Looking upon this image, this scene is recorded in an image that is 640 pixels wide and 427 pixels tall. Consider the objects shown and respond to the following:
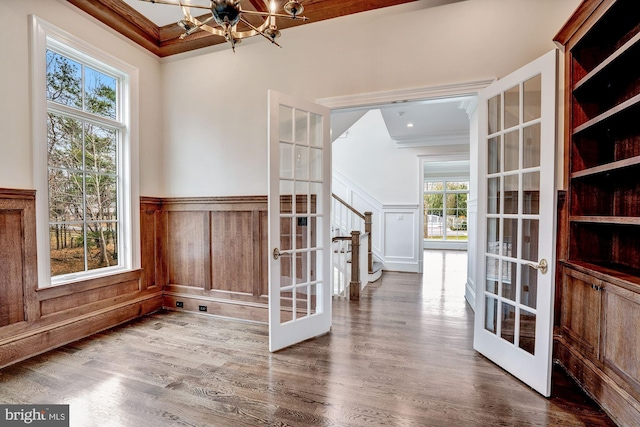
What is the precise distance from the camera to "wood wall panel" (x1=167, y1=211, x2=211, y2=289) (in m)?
3.42

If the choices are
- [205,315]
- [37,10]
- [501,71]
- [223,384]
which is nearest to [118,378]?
[223,384]

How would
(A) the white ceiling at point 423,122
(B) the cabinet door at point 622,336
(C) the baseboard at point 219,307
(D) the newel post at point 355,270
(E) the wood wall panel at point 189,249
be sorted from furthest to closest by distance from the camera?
(A) the white ceiling at point 423,122
(D) the newel post at point 355,270
(E) the wood wall panel at point 189,249
(C) the baseboard at point 219,307
(B) the cabinet door at point 622,336

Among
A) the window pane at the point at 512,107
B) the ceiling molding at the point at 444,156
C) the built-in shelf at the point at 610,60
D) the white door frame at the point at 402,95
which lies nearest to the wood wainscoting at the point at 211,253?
the white door frame at the point at 402,95

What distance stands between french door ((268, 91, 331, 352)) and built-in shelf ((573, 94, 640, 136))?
6.49 ft

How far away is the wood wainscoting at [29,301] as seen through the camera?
2266 millimetres

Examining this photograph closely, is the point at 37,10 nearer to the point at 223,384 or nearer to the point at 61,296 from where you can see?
the point at 61,296

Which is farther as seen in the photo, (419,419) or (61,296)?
(61,296)

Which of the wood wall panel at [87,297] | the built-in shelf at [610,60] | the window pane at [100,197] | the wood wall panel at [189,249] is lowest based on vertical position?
the wood wall panel at [87,297]

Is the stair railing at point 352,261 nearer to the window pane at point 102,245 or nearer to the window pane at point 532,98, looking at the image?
the window pane at point 532,98

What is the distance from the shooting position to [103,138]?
310cm

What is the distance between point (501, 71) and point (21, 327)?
4551 mm

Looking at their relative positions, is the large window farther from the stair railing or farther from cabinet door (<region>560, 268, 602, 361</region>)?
cabinet door (<region>560, 268, 602, 361</region>)

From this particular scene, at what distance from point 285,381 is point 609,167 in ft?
8.37

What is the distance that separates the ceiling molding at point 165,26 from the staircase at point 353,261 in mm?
2582
